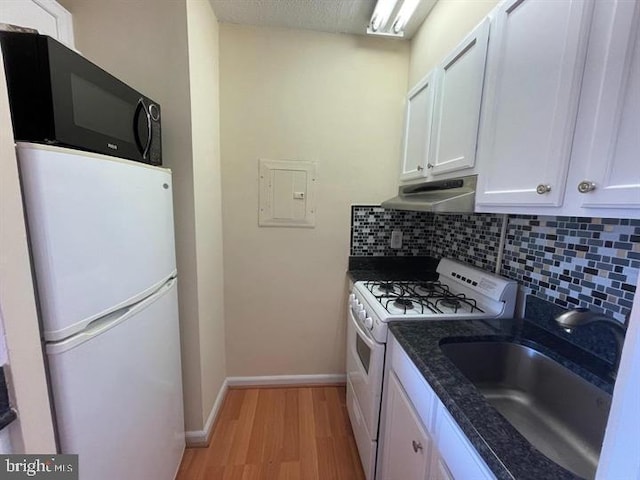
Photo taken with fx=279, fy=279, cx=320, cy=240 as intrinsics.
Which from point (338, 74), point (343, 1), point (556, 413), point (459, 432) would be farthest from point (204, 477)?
point (343, 1)

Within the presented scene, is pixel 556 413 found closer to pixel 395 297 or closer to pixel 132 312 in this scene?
pixel 395 297

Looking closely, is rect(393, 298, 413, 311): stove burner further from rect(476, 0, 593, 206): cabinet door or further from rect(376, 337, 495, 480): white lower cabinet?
rect(476, 0, 593, 206): cabinet door

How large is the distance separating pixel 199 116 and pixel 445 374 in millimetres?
1650

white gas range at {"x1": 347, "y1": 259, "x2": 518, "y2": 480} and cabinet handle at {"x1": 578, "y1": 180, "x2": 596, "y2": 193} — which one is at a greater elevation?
cabinet handle at {"x1": 578, "y1": 180, "x2": 596, "y2": 193}

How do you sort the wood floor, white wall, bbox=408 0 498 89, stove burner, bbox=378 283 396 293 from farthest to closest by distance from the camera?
1. stove burner, bbox=378 283 396 293
2. the wood floor
3. white wall, bbox=408 0 498 89

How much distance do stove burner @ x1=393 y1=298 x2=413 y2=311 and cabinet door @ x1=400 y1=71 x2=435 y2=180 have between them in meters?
0.74

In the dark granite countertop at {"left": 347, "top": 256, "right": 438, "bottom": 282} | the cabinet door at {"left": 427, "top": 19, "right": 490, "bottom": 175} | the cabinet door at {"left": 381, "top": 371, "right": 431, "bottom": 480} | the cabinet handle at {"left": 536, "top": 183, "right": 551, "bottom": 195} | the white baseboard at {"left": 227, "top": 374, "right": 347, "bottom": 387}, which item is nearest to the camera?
the cabinet handle at {"left": 536, "top": 183, "right": 551, "bottom": 195}

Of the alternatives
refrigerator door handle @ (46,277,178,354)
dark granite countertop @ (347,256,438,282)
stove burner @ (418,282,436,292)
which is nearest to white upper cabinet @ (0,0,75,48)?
refrigerator door handle @ (46,277,178,354)

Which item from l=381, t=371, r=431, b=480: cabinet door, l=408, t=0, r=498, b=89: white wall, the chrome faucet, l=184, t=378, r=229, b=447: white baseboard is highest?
l=408, t=0, r=498, b=89: white wall

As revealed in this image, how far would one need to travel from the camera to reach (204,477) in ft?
5.00

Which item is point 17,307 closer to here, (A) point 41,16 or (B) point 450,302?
(A) point 41,16

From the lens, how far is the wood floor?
5.13 ft

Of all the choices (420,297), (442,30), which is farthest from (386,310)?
(442,30)

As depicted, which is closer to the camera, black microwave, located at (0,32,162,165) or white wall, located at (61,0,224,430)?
black microwave, located at (0,32,162,165)
